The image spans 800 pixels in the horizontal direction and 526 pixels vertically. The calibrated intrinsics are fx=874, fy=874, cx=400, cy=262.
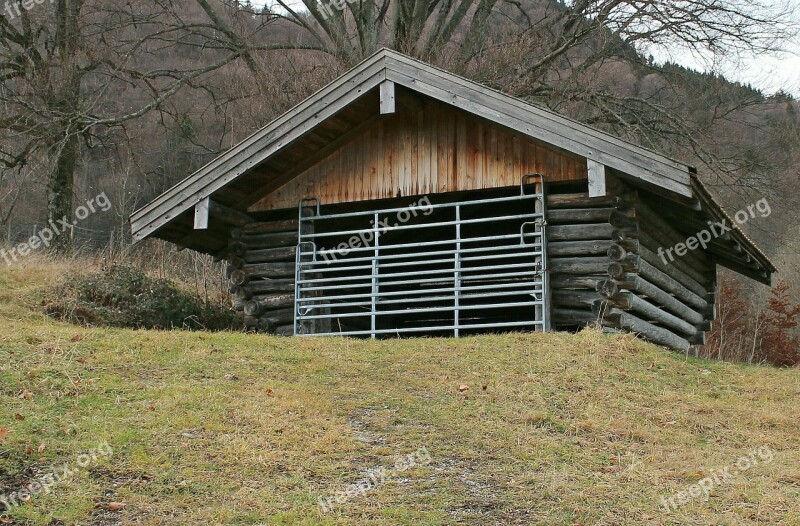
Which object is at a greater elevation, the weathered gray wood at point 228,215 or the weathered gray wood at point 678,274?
the weathered gray wood at point 228,215

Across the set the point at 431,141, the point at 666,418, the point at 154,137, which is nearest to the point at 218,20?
the point at 154,137

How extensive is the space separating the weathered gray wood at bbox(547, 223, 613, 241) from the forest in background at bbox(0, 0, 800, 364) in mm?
8329

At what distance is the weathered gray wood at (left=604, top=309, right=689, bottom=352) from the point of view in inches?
534

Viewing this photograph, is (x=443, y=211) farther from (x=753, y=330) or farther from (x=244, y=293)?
(x=753, y=330)

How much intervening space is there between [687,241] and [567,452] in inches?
359

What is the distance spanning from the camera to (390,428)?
8.89 metres

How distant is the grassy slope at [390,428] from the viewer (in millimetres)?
6918

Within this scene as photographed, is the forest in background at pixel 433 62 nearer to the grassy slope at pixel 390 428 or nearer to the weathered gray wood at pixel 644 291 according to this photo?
the weathered gray wood at pixel 644 291

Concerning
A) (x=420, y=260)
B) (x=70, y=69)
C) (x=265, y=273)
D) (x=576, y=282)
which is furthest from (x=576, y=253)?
(x=70, y=69)

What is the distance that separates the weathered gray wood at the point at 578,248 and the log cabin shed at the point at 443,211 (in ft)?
0.06

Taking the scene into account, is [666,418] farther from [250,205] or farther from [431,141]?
[250,205]

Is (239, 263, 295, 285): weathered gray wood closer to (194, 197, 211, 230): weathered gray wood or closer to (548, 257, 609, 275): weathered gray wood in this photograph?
(194, 197, 211, 230): weathered gray wood

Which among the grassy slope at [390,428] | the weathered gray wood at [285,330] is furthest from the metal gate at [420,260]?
the grassy slope at [390,428]

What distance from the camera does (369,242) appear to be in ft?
55.1
